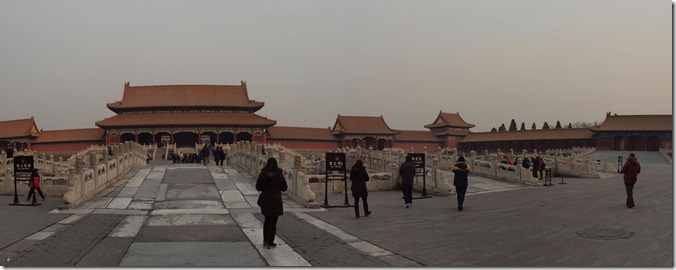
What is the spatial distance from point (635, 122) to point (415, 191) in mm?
45478

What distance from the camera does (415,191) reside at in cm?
1705

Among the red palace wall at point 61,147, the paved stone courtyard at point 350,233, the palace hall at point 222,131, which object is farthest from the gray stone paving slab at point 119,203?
the red palace wall at point 61,147

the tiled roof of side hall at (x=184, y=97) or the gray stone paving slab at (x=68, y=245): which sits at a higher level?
the tiled roof of side hall at (x=184, y=97)

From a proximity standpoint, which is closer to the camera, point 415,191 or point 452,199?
point 452,199

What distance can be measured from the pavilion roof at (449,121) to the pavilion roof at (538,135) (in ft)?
19.3

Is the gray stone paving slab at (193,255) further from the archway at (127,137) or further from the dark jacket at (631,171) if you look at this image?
the archway at (127,137)

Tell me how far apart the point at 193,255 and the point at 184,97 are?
55.0 meters

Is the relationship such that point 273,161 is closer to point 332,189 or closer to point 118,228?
point 118,228

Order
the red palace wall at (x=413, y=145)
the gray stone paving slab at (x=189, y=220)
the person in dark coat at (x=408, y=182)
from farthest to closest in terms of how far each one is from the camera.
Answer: the red palace wall at (x=413, y=145), the person in dark coat at (x=408, y=182), the gray stone paving slab at (x=189, y=220)

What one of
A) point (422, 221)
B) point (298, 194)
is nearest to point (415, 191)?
point (298, 194)

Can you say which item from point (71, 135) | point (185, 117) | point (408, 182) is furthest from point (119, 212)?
point (71, 135)

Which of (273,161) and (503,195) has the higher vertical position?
(273,161)

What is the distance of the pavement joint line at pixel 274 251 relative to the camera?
6.73 m

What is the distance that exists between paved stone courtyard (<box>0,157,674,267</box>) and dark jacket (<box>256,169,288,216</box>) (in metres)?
0.57
